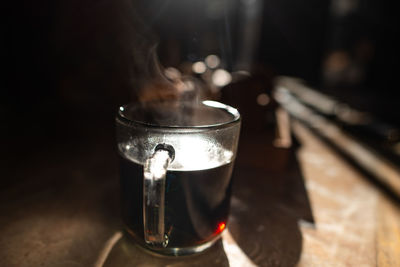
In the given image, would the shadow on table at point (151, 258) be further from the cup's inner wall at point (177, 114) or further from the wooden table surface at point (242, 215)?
the cup's inner wall at point (177, 114)

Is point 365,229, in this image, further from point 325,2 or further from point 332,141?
point 325,2

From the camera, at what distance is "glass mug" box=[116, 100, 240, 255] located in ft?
1.24

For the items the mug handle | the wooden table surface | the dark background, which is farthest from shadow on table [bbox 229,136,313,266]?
the dark background

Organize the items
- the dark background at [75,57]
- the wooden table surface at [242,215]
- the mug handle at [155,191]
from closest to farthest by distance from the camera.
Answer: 1. the mug handle at [155,191]
2. the wooden table surface at [242,215]
3. the dark background at [75,57]

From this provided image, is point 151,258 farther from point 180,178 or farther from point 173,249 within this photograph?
point 180,178

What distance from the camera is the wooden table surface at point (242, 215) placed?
0.45m

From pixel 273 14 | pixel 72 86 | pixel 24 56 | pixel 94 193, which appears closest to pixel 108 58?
pixel 72 86

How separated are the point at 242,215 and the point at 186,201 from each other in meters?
0.22

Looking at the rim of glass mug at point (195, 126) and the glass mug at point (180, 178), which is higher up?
the rim of glass mug at point (195, 126)

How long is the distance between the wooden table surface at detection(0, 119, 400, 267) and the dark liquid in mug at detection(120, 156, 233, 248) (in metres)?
0.05

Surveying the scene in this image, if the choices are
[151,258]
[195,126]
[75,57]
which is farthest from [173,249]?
[75,57]

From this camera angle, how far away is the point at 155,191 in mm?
343

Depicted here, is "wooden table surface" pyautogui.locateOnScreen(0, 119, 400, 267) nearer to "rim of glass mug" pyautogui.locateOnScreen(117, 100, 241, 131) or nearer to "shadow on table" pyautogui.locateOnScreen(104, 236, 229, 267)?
"shadow on table" pyautogui.locateOnScreen(104, 236, 229, 267)

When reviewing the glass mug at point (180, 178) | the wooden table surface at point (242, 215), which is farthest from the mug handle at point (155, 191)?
the wooden table surface at point (242, 215)
